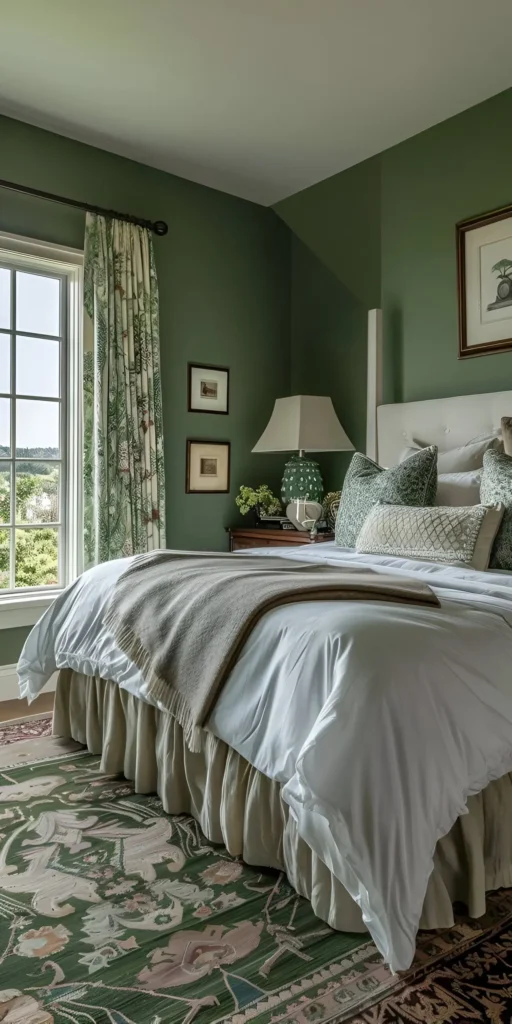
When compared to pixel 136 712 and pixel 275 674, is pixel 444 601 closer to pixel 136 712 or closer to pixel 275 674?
pixel 275 674

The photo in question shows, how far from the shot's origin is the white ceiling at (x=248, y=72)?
9.32ft

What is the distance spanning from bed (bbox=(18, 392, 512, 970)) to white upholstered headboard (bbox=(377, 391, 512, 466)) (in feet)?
4.32

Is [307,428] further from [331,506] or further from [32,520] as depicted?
[32,520]

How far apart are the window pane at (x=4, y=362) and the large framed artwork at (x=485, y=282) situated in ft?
7.43

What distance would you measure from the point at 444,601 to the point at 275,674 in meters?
0.52

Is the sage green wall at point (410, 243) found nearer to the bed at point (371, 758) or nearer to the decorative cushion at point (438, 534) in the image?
the decorative cushion at point (438, 534)

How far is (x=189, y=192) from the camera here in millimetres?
4332

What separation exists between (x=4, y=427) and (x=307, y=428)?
1.60m

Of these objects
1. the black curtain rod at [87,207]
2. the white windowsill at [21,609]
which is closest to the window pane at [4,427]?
the white windowsill at [21,609]

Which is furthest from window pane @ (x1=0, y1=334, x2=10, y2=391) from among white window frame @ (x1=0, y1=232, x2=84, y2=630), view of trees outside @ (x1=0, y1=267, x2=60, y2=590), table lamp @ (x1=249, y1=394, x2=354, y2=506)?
table lamp @ (x1=249, y1=394, x2=354, y2=506)

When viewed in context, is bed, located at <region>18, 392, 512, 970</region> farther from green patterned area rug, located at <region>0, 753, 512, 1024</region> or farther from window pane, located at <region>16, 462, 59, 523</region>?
window pane, located at <region>16, 462, 59, 523</region>

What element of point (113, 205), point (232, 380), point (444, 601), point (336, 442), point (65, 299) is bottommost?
point (444, 601)

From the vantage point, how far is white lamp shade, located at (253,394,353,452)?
162 inches

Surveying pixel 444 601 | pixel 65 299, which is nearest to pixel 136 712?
pixel 444 601
